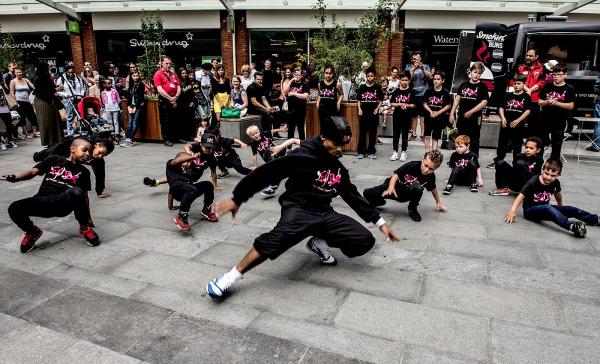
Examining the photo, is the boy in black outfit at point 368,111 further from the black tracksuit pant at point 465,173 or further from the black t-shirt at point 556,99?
the black t-shirt at point 556,99

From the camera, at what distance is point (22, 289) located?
3.67 meters

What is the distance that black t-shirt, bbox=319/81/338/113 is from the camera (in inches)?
347

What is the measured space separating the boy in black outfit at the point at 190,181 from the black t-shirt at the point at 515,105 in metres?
5.03

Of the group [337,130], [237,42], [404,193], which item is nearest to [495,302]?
[337,130]

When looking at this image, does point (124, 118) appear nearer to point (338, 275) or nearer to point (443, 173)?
point (443, 173)

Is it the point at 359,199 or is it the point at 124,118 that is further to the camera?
the point at 124,118

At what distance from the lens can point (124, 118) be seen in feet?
37.6

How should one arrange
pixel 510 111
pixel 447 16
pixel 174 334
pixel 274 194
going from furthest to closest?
1. pixel 447 16
2. pixel 510 111
3. pixel 274 194
4. pixel 174 334

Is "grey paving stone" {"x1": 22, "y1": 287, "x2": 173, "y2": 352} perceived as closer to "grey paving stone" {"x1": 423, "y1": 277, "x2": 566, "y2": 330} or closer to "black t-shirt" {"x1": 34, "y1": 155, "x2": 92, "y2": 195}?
"black t-shirt" {"x1": 34, "y1": 155, "x2": 92, "y2": 195}

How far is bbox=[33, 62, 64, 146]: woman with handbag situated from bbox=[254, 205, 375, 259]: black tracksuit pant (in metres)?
8.16

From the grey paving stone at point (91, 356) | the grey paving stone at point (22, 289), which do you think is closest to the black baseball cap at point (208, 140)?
the grey paving stone at point (22, 289)

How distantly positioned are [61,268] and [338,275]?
8.40 ft

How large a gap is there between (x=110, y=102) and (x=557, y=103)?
9.50 m

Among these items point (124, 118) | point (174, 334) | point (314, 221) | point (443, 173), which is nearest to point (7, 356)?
point (174, 334)
